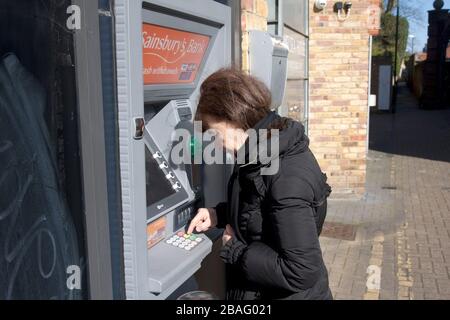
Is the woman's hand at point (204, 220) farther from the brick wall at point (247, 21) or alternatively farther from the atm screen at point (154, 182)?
the brick wall at point (247, 21)

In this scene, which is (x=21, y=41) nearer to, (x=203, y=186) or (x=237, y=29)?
(x=203, y=186)

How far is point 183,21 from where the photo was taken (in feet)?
7.72

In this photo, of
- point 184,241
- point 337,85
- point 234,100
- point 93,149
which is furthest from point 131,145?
point 337,85

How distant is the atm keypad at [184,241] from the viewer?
2.44 m

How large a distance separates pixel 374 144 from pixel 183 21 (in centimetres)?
1291

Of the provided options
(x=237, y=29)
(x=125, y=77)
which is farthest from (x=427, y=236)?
(x=125, y=77)

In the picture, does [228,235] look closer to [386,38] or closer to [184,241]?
[184,241]

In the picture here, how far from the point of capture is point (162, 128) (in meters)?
2.46

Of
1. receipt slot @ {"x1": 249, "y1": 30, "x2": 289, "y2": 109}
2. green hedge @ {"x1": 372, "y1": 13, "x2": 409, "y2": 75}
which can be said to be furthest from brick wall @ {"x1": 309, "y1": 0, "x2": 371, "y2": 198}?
green hedge @ {"x1": 372, "y1": 13, "x2": 409, "y2": 75}

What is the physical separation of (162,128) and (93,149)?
69cm

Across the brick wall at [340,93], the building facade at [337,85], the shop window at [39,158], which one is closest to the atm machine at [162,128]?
the shop window at [39,158]

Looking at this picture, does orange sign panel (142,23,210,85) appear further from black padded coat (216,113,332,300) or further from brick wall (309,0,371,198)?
brick wall (309,0,371,198)

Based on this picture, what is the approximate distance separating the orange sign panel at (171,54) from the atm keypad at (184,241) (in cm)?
69

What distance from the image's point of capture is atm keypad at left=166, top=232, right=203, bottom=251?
244cm
